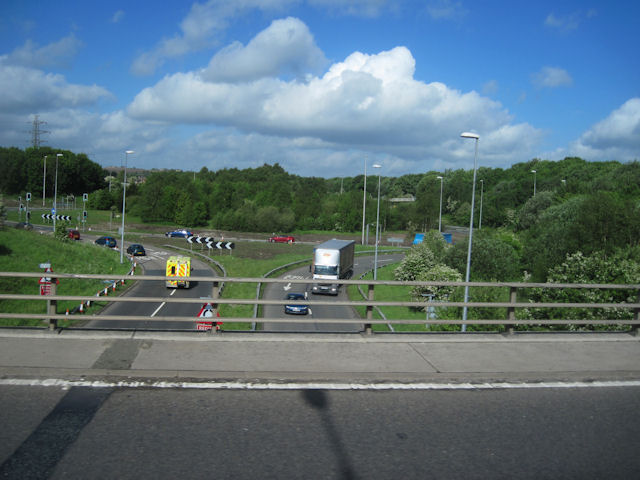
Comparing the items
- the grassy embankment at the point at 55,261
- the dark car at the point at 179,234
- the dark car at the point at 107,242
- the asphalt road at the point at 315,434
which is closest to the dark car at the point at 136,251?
the grassy embankment at the point at 55,261

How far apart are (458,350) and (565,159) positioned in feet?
421

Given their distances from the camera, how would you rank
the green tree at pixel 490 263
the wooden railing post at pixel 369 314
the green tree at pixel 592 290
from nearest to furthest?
the wooden railing post at pixel 369 314
the green tree at pixel 592 290
the green tree at pixel 490 263

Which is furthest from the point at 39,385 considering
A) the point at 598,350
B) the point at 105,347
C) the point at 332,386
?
the point at 598,350

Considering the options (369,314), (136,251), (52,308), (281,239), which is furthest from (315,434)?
(281,239)

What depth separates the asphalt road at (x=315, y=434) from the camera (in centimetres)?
453

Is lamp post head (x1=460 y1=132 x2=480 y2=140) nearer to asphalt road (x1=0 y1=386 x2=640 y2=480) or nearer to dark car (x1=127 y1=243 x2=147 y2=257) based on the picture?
asphalt road (x1=0 y1=386 x2=640 y2=480)

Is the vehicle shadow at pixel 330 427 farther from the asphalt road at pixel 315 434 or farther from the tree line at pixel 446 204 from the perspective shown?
the tree line at pixel 446 204

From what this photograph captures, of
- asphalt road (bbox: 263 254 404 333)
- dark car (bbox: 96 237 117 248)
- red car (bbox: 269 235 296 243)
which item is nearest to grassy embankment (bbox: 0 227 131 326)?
dark car (bbox: 96 237 117 248)

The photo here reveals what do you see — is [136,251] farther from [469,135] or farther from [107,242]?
[469,135]

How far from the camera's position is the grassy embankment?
33562 millimetres

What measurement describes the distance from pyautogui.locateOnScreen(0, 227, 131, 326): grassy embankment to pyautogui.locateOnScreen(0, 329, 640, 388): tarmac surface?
25.0 m

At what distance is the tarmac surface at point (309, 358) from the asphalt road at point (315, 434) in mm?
410

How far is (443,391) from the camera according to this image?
652 cm

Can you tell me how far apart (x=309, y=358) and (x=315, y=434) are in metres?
2.29
